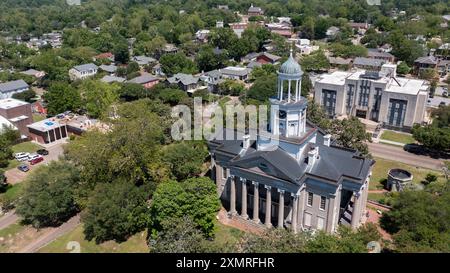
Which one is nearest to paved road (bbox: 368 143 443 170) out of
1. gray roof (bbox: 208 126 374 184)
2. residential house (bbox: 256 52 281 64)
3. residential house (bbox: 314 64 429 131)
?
residential house (bbox: 314 64 429 131)

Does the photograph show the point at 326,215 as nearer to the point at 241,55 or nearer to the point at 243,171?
the point at 243,171

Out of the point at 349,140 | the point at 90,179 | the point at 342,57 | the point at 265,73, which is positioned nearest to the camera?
the point at 90,179

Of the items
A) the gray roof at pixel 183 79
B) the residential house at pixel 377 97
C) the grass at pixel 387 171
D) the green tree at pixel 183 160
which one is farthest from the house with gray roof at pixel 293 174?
the gray roof at pixel 183 79

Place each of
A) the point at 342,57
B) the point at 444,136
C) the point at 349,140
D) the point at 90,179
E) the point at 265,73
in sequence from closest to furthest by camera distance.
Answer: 1. the point at 90,179
2. the point at 349,140
3. the point at 444,136
4. the point at 265,73
5. the point at 342,57

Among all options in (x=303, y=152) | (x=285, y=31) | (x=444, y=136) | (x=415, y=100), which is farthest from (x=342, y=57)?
(x=303, y=152)

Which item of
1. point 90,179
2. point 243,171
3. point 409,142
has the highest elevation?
point 243,171

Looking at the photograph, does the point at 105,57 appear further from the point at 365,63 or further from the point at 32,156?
the point at 365,63
